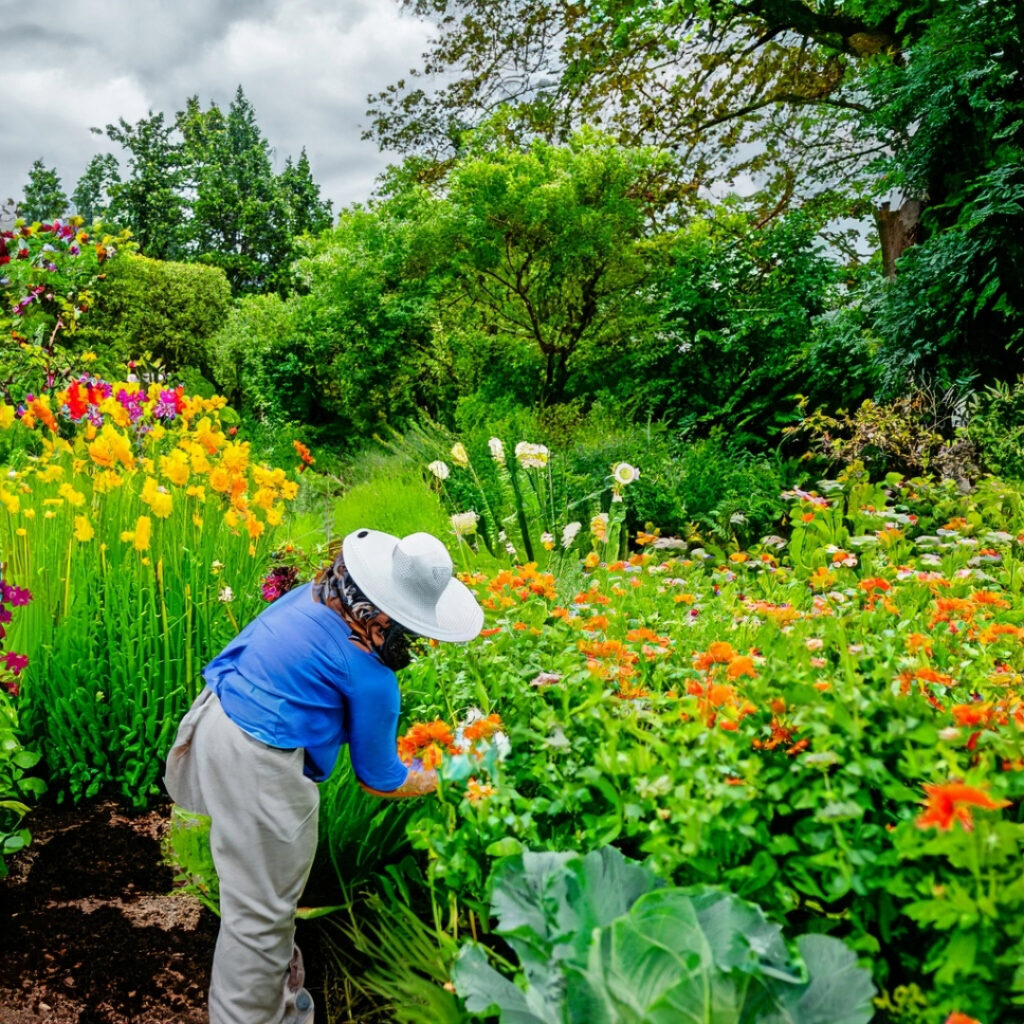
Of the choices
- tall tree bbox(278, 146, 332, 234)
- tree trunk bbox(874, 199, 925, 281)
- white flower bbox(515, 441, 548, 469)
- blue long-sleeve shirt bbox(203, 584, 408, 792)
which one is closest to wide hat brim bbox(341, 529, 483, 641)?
blue long-sleeve shirt bbox(203, 584, 408, 792)

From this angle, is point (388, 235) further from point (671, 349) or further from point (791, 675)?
point (791, 675)

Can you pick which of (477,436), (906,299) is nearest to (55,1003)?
(477,436)

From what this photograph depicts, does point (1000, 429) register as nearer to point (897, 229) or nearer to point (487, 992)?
point (897, 229)

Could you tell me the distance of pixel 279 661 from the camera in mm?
1749

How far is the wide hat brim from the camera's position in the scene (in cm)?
174

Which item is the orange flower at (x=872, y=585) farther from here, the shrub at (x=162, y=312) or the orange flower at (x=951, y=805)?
the shrub at (x=162, y=312)

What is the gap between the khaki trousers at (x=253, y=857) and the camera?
5.65ft

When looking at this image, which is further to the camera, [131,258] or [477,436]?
[131,258]

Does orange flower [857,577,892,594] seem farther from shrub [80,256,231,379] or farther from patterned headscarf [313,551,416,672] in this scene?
shrub [80,256,231,379]

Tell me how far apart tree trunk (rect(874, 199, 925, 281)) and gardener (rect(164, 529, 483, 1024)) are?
20.8ft

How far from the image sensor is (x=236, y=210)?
26.3 metres

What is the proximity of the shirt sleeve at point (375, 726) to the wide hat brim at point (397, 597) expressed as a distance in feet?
0.49

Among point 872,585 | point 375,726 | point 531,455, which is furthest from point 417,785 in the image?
point 531,455

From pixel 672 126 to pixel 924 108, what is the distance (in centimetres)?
477
